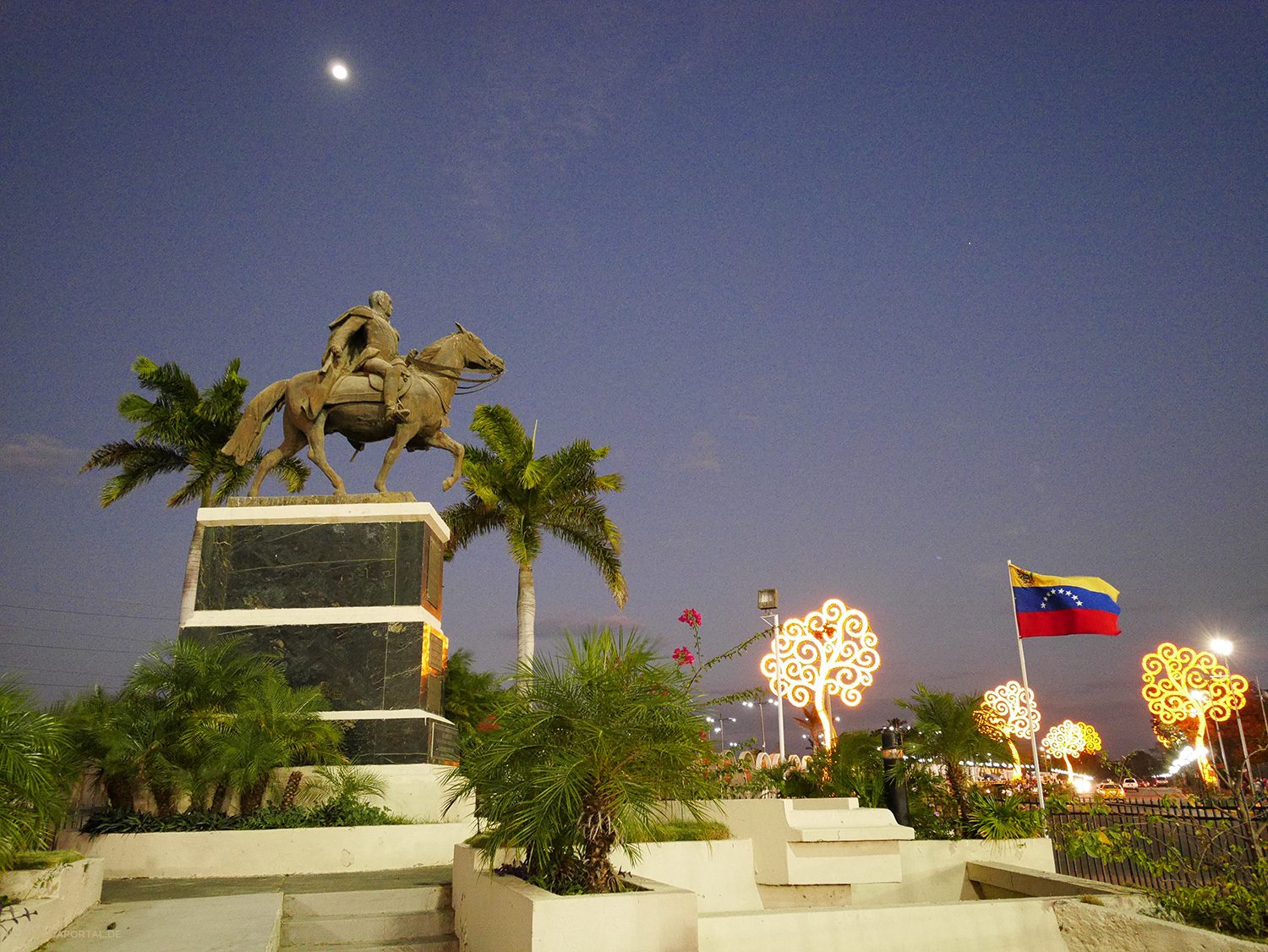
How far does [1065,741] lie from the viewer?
47062 millimetres

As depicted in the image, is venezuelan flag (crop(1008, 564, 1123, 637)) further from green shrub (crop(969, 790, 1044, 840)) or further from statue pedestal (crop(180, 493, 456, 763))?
statue pedestal (crop(180, 493, 456, 763))

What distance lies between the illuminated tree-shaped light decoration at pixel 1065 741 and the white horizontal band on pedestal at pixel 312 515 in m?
43.8

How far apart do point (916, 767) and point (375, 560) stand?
8462mm

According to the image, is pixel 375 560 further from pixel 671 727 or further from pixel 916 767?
pixel 916 767

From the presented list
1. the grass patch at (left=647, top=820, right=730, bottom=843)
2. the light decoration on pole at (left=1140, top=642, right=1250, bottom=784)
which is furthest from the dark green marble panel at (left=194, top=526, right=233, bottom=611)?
the light decoration on pole at (left=1140, top=642, right=1250, bottom=784)

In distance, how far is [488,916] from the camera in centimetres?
555

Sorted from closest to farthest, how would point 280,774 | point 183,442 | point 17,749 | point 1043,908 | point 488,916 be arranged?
point 17,749 < point 488,916 < point 1043,908 < point 280,774 < point 183,442

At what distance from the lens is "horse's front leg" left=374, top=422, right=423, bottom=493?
12984 millimetres

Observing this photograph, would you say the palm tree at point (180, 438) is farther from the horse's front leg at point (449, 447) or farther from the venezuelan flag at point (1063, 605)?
the venezuelan flag at point (1063, 605)

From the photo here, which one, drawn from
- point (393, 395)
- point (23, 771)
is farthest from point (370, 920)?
point (393, 395)

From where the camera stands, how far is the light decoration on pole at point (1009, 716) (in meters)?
12.7

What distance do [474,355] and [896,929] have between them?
34.9 ft

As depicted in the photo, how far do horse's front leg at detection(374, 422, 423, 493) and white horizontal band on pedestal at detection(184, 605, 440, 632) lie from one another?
83.2 inches

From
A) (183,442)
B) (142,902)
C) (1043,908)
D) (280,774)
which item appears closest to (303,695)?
(280,774)
